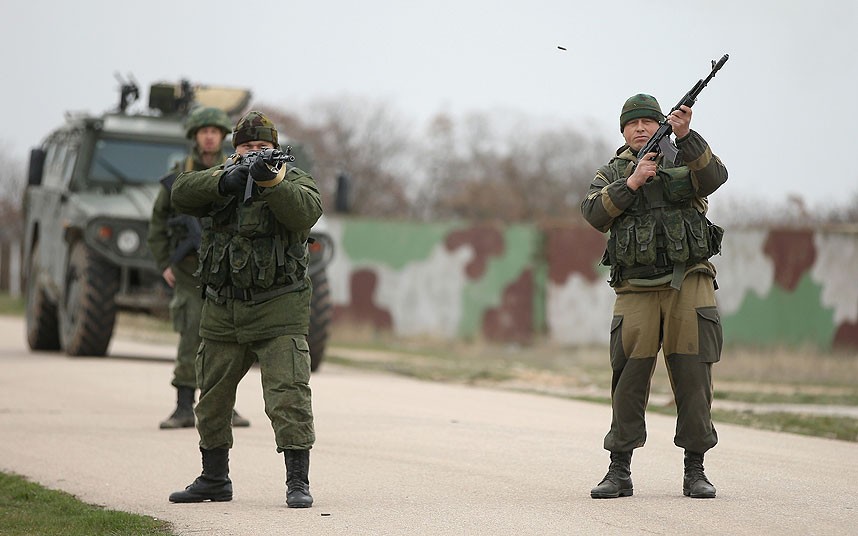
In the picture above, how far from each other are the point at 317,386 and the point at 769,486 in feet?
21.4

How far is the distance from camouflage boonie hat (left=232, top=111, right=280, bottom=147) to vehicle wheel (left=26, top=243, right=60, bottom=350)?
11.6m

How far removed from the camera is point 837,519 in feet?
20.3

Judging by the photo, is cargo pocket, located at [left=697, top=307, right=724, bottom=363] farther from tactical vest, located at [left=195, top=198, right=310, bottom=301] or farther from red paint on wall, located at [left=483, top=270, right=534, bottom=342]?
red paint on wall, located at [left=483, top=270, right=534, bottom=342]

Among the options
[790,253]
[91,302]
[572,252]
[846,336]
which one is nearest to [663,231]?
[91,302]

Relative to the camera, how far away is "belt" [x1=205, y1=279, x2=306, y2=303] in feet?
22.6

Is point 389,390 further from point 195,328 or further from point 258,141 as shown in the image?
point 258,141

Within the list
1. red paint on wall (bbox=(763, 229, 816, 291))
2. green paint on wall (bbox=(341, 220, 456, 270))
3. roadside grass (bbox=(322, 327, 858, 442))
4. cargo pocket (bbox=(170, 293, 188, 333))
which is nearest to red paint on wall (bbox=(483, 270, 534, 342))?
roadside grass (bbox=(322, 327, 858, 442))

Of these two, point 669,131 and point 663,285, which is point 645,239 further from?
point 669,131

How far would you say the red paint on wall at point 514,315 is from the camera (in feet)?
83.0

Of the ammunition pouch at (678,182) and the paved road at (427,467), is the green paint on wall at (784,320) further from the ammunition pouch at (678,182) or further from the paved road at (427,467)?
the ammunition pouch at (678,182)

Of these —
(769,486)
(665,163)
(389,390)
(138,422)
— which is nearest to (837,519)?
(769,486)

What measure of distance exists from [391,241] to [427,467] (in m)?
18.7

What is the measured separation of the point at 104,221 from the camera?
1551 cm

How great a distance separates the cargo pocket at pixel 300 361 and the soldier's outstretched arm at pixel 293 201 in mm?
548
